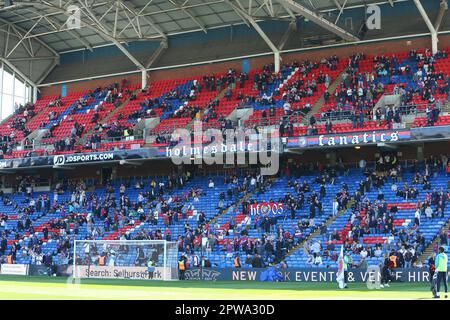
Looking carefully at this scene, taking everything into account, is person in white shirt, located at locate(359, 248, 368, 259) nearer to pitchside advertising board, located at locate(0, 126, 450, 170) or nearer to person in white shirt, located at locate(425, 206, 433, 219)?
person in white shirt, located at locate(425, 206, 433, 219)

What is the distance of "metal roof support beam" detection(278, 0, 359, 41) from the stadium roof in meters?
0.08

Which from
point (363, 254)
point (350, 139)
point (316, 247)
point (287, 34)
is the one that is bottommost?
point (363, 254)

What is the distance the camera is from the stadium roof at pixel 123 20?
54.3m

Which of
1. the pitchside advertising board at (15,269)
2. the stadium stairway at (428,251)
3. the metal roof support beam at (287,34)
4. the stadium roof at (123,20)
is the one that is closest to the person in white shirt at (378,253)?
the stadium stairway at (428,251)

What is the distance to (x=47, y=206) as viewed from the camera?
187ft

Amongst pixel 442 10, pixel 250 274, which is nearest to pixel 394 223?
pixel 250 274

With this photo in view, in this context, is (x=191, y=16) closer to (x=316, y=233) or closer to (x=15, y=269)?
(x=316, y=233)

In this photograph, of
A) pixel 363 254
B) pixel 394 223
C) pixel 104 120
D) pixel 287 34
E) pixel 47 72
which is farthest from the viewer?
pixel 47 72

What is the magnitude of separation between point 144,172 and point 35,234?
31.9ft

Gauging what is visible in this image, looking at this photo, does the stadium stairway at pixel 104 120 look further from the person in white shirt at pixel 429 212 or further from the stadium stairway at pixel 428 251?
the stadium stairway at pixel 428 251

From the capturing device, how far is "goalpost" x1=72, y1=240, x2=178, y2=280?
40.5 metres

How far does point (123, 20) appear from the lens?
60250 millimetres

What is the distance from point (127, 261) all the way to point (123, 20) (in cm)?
2569

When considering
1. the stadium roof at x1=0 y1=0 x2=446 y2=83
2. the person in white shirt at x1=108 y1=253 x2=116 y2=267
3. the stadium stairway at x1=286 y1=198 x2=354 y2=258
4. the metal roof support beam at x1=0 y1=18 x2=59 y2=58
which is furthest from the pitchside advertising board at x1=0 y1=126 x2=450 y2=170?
the metal roof support beam at x1=0 y1=18 x2=59 y2=58
